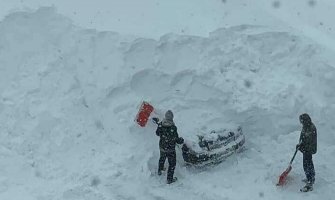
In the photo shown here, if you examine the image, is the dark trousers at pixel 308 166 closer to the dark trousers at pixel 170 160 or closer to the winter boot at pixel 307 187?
the winter boot at pixel 307 187

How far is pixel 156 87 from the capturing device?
1484 cm

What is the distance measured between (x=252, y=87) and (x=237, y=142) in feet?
5.16

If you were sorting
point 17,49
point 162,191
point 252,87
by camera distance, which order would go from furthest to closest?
point 17,49 < point 252,87 < point 162,191

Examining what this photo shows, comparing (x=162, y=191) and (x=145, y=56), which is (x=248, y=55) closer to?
(x=145, y=56)

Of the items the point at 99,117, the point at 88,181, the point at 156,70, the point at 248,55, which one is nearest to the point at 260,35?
the point at 248,55

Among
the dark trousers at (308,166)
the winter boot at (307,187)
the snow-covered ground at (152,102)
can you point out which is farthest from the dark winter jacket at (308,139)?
the snow-covered ground at (152,102)

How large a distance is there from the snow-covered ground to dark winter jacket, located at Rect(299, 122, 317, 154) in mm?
1017

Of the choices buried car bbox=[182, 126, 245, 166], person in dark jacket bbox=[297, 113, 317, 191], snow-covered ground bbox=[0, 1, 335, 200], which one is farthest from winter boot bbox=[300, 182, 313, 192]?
buried car bbox=[182, 126, 245, 166]

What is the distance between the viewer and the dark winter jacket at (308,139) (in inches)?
498

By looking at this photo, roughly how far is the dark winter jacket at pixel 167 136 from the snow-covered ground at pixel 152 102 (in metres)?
0.83

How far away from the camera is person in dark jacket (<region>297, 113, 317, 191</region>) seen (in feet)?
41.5

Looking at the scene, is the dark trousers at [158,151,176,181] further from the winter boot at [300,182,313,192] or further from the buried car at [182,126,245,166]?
the winter boot at [300,182,313,192]

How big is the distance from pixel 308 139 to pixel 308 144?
11 centimetres

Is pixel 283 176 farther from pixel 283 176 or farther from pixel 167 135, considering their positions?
pixel 167 135
